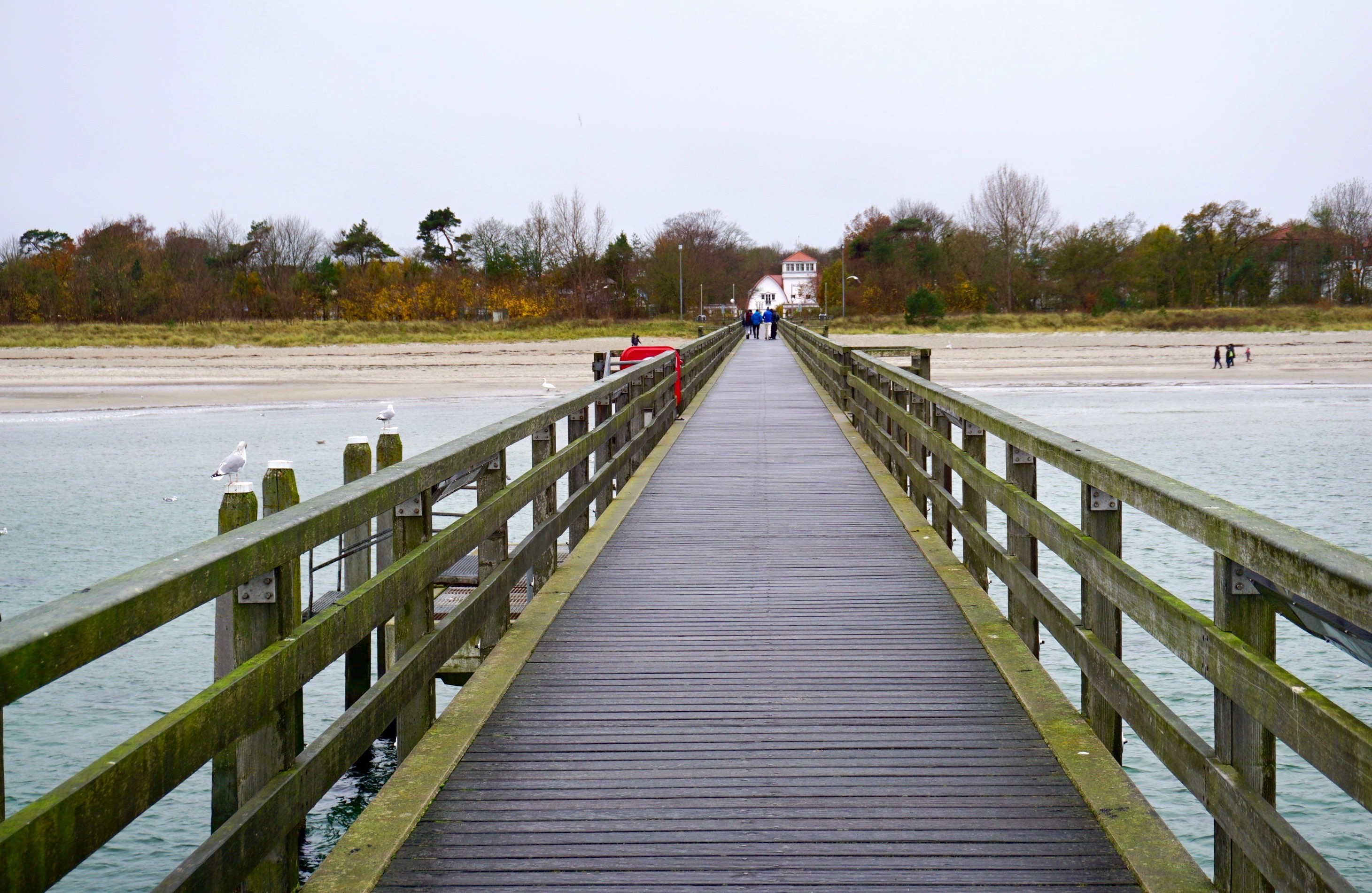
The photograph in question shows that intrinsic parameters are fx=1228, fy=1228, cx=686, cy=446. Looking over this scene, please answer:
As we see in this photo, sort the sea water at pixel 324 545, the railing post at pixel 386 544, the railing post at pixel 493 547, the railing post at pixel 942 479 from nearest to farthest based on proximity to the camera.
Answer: the railing post at pixel 493 547 → the railing post at pixel 386 544 → the sea water at pixel 324 545 → the railing post at pixel 942 479

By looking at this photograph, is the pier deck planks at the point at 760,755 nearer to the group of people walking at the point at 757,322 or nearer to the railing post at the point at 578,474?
the railing post at the point at 578,474

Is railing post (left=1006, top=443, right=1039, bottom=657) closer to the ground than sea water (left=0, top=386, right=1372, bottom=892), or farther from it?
farther from it

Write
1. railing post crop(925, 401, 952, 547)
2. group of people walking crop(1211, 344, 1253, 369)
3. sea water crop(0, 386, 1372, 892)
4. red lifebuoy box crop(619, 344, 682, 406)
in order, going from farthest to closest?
1. group of people walking crop(1211, 344, 1253, 369)
2. red lifebuoy box crop(619, 344, 682, 406)
3. railing post crop(925, 401, 952, 547)
4. sea water crop(0, 386, 1372, 892)

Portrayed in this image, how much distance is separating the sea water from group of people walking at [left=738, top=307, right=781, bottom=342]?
2638cm

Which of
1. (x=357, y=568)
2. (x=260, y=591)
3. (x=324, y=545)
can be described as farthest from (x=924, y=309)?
(x=260, y=591)

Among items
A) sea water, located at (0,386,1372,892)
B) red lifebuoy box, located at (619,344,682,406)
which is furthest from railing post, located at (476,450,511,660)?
red lifebuoy box, located at (619,344,682,406)

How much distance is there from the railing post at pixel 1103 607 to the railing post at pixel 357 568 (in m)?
3.13

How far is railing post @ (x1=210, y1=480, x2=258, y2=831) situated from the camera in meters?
2.84

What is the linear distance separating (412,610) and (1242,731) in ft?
8.39

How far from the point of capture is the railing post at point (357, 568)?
6457 millimetres

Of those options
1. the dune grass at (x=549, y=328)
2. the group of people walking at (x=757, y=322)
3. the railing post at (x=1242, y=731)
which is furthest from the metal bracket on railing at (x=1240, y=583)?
the dune grass at (x=549, y=328)

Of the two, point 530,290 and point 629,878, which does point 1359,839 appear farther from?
point 530,290

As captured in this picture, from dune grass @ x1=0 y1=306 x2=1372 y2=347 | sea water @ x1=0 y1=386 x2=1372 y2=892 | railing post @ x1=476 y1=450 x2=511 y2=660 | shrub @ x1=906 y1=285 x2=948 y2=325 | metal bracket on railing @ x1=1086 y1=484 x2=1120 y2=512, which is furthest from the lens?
shrub @ x1=906 y1=285 x2=948 y2=325

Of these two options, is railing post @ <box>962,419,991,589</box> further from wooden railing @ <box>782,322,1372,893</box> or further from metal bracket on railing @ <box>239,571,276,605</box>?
metal bracket on railing @ <box>239,571,276,605</box>
